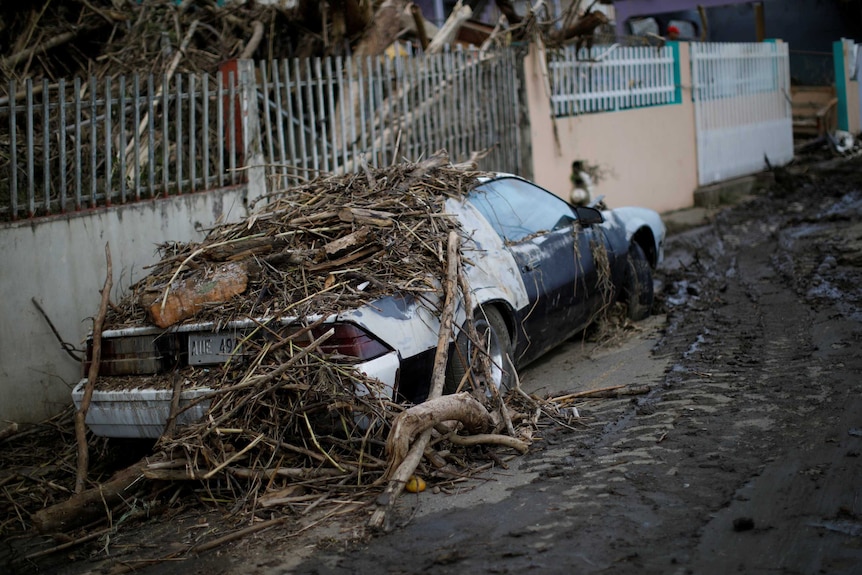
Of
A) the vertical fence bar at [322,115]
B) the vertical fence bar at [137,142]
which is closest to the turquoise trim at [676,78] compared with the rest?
the vertical fence bar at [322,115]

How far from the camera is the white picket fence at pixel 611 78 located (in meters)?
14.1

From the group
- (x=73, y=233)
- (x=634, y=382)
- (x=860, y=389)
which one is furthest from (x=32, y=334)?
A: (x=860, y=389)

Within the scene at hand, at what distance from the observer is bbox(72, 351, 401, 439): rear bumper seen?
5.19m

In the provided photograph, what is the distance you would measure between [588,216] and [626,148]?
323 inches

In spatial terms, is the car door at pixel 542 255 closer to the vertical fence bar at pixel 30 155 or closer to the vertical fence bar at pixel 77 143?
the vertical fence bar at pixel 77 143

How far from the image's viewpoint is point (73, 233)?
740 cm

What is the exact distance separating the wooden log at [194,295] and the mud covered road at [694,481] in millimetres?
1750

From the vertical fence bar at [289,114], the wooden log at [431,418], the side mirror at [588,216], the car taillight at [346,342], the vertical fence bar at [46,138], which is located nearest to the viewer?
the wooden log at [431,418]

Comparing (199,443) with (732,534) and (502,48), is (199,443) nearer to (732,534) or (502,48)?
(732,534)

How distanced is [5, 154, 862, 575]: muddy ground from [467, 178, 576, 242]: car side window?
3.78 ft

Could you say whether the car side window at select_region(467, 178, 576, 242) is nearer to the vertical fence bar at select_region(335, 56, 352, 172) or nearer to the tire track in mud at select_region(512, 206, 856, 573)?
the tire track in mud at select_region(512, 206, 856, 573)

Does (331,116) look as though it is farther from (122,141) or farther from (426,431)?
(426,431)

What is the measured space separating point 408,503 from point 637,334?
4.19 m

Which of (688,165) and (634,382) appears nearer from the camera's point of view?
(634,382)
